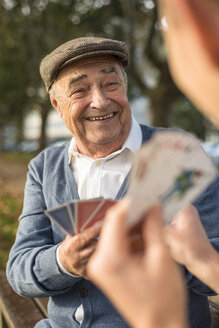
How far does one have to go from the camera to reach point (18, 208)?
7059 millimetres

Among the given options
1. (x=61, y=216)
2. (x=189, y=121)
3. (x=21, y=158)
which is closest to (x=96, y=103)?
(x=61, y=216)

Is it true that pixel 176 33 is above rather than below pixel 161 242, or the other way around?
above

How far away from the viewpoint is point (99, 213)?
1171 millimetres

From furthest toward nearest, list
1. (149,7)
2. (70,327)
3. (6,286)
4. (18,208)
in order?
(149,7) < (18,208) < (6,286) < (70,327)

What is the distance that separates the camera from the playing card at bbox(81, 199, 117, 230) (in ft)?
3.70

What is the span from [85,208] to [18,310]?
164 cm

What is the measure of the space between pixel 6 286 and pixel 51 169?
1.16 m

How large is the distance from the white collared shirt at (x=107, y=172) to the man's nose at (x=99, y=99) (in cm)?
21

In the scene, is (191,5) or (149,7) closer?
(191,5)

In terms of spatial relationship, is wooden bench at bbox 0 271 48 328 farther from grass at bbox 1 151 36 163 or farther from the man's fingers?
grass at bbox 1 151 36 163

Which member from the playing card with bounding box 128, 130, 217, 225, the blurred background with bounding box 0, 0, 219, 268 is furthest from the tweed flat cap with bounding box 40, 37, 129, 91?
the blurred background with bounding box 0, 0, 219, 268

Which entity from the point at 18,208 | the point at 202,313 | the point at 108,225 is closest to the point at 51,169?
the point at 202,313

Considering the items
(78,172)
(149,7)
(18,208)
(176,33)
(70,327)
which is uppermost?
(149,7)

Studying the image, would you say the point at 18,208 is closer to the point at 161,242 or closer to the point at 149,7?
the point at 161,242
